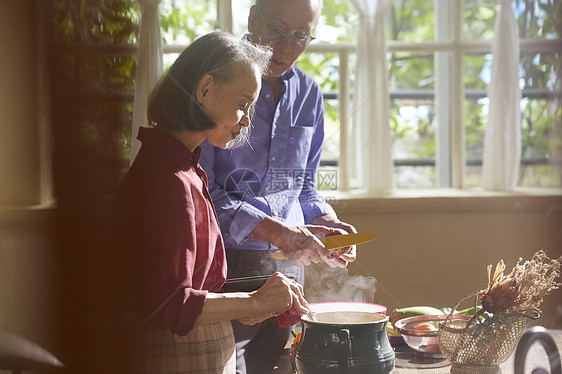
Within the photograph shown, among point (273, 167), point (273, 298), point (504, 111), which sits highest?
point (504, 111)

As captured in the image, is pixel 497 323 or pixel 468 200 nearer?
pixel 497 323

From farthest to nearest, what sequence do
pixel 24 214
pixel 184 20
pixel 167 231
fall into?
pixel 184 20 → pixel 167 231 → pixel 24 214

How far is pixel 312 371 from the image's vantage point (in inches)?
18.7

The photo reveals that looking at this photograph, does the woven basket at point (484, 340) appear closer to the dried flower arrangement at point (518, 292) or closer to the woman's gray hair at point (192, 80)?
the dried flower arrangement at point (518, 292)

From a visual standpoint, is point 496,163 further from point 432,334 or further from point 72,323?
point 72,323

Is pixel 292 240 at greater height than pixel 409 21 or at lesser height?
lesser

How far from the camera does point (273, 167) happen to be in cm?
65

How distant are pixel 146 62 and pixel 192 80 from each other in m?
0.04

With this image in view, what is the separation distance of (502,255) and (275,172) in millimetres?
532

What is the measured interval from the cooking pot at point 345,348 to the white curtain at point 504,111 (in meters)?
0.70

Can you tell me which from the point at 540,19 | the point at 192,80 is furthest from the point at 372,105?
the point at 192,80

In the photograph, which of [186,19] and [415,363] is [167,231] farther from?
[415,363]

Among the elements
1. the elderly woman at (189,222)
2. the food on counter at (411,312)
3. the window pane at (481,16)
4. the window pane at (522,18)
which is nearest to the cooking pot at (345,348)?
the elderly woman at (189,222)

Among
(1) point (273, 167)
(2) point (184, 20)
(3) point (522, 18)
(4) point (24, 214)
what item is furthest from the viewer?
(3) point (522, 18)
